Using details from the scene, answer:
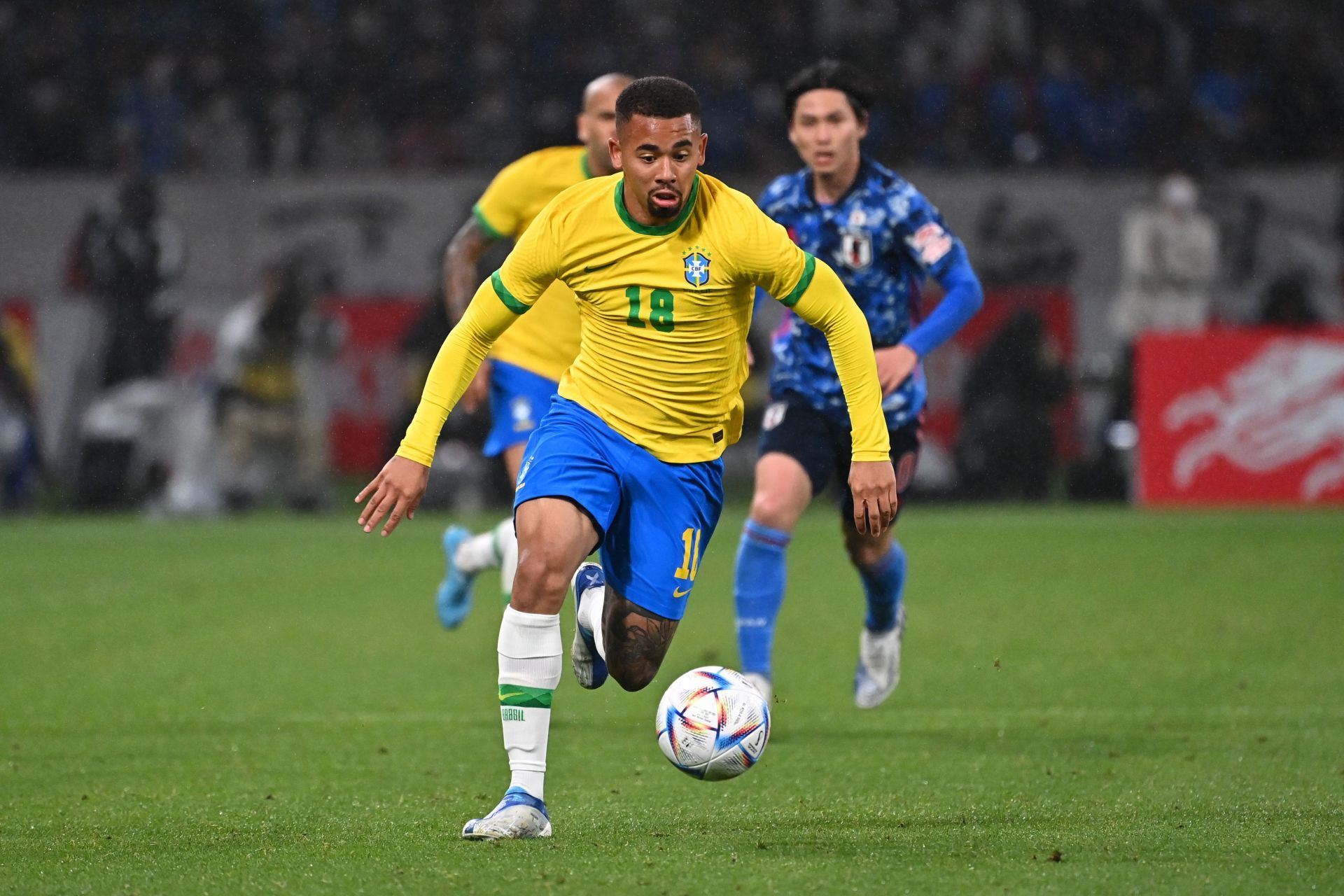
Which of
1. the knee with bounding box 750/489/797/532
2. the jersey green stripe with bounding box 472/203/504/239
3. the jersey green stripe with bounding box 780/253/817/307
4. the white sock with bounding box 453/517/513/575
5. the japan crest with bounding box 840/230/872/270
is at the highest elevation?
the jersey green stripe with bounding box 472/203/504/239

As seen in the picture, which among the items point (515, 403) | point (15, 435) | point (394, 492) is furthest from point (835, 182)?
point (15, 435)

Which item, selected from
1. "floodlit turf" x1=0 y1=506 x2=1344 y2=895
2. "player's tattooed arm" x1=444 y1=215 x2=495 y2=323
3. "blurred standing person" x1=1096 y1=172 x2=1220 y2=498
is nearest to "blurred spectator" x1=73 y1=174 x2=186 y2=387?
"floodlit turf" x1=0 y1=506 x2=1344 y2=895

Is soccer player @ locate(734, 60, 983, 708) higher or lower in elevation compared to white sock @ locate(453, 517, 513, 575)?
higher

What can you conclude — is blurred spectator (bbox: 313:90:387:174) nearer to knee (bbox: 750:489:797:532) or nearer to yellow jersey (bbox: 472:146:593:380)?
yellow jersey (bbox: 472:146:593:380)

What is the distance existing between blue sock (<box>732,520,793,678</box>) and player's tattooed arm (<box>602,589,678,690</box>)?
140 centimetres

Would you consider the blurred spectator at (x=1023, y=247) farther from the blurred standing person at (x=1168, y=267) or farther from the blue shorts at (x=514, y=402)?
the blue shorts at (x=514, y=402)

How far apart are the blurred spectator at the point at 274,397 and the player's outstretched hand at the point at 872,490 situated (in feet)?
38.1

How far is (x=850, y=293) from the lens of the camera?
21.4ft

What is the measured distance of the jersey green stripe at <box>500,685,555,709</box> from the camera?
15.3 ft

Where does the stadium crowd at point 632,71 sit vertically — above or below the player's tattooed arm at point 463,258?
above

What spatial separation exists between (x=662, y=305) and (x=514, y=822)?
55.8 inches

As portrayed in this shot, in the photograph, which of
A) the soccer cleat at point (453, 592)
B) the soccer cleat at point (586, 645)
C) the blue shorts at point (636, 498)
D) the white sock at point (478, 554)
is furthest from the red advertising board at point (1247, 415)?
the blue shorts at point (636, 498)

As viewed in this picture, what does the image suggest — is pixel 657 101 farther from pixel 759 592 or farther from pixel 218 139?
pixel 218 139

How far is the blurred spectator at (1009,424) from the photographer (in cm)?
1530
